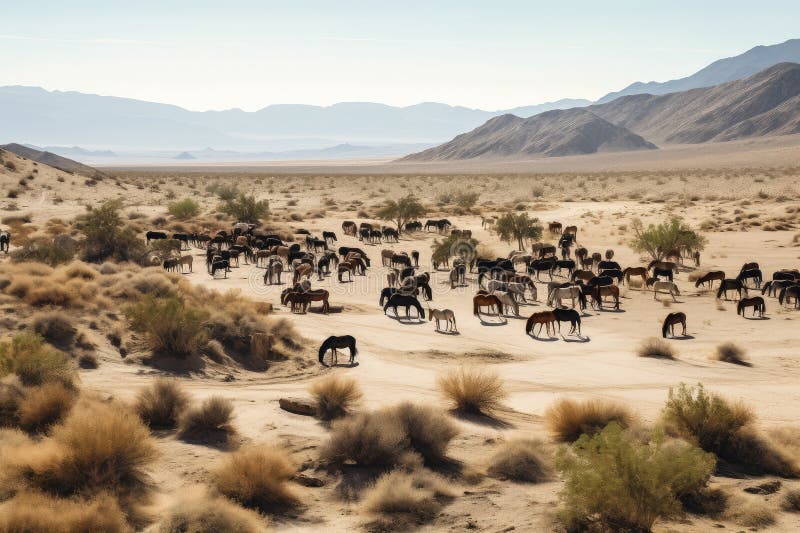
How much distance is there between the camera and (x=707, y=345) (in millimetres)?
20891

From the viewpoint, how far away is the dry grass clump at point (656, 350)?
19094mm

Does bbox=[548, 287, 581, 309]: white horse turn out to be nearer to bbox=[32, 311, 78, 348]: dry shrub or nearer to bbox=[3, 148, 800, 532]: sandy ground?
bbox=[3, 148, 800, 532]: sandy ground

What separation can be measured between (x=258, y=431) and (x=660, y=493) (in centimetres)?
629

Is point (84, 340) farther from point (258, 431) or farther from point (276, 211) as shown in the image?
point (276, 211)

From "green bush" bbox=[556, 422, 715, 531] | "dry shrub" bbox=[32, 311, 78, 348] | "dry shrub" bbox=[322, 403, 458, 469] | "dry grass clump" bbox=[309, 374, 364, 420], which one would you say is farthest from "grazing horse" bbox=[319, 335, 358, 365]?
"green bush" bbox=[556, 422, 715, 531]

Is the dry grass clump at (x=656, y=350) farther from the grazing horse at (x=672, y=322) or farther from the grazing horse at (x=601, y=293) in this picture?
the grazing horse at (x=601, y=293)

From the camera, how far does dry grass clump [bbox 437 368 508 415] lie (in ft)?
46.4

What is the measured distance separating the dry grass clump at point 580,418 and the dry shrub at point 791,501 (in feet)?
9.61

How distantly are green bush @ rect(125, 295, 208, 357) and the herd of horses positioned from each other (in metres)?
2.94

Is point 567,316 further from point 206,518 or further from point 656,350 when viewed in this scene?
point 206,518

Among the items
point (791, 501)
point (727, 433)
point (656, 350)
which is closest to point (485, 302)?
point (656, 350)

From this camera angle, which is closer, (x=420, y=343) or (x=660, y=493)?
(x=660, y=493)

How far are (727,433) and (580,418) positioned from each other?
7.20ft

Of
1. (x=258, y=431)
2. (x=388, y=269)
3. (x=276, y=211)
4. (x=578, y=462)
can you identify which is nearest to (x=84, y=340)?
(x=258, y=431)
